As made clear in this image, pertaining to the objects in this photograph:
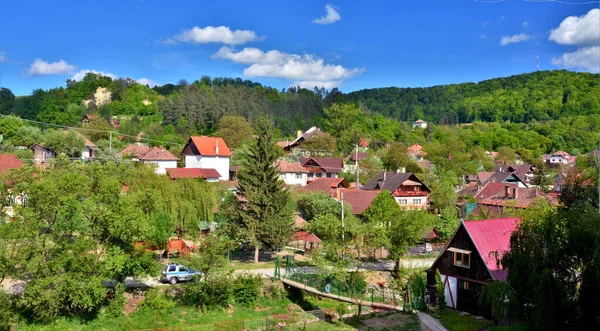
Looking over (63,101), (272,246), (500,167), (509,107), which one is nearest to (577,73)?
(509,107)

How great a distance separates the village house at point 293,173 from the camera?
6406cm

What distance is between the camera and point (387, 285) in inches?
1272

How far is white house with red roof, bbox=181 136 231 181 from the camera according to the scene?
61750 mm

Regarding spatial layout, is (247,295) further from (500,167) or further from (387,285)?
(500,167)

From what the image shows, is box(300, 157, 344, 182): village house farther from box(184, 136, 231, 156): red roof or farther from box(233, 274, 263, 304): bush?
box(233, 274, 263, 304): bush

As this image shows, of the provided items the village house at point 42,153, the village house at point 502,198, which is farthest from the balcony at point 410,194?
the village house at point 42,153

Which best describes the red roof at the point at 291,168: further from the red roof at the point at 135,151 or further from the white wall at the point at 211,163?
the red roof at the point at 135,151

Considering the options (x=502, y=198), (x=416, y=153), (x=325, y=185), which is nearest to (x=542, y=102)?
(x=416, y=153)

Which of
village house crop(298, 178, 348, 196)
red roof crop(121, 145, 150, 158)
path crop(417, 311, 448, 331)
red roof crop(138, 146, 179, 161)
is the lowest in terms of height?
path crop(417, 311, 448, 331)

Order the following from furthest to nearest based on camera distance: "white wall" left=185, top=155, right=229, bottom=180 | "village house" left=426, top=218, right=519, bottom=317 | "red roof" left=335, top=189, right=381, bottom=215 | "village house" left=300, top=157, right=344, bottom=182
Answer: "village house" left=300, top=157, right=344, bottom=182, "white wall" left=185, top=155, right=229, bottom=180, "red roof" left=335, top=189, right=381, bottom=215, "village house" left=426, top=218, right=519, bottom=317

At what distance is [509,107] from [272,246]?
172874 mm

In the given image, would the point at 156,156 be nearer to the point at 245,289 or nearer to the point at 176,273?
the point at 176,273

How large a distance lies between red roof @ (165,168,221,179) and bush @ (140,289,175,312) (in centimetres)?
2739

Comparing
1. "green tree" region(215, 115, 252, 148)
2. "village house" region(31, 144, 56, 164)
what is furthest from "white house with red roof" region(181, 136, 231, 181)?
"village house" region(31, 144, 56, 164)
